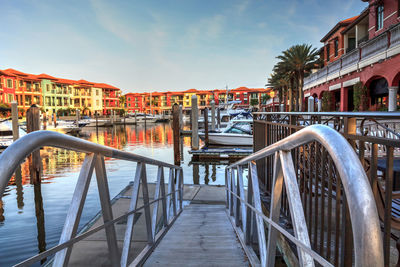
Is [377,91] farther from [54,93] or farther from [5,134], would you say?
[54,93]

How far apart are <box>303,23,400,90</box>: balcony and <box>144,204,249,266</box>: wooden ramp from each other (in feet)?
45.3

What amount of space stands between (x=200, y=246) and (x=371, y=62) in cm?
1703

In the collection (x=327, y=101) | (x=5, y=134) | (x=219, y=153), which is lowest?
(x=219, y=153)

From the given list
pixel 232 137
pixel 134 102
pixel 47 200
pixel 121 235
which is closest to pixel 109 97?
pixel 134 102

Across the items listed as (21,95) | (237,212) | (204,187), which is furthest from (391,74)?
(21,95)

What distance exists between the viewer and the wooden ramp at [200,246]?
267 centimetres

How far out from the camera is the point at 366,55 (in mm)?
16969

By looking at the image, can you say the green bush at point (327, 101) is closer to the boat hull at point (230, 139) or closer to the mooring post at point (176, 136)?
the boat hull at point (230, 139)

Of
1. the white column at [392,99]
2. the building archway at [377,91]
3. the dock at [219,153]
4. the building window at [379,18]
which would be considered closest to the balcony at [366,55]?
the building archway at [377,91]

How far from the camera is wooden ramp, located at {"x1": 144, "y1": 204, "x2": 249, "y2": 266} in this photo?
2.67m

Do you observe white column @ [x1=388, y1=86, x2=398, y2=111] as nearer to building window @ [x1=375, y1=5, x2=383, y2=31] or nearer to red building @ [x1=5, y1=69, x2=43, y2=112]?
building window @ [x1=375, y1=5, x2=383, y2=31]

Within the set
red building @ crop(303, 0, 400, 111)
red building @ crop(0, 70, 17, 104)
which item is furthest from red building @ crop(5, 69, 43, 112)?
red building @ crop(303, 0, 400, 111)

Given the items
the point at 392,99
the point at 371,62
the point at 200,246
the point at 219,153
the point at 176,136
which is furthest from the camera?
the point at 371,62

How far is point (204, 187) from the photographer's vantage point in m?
7.96
